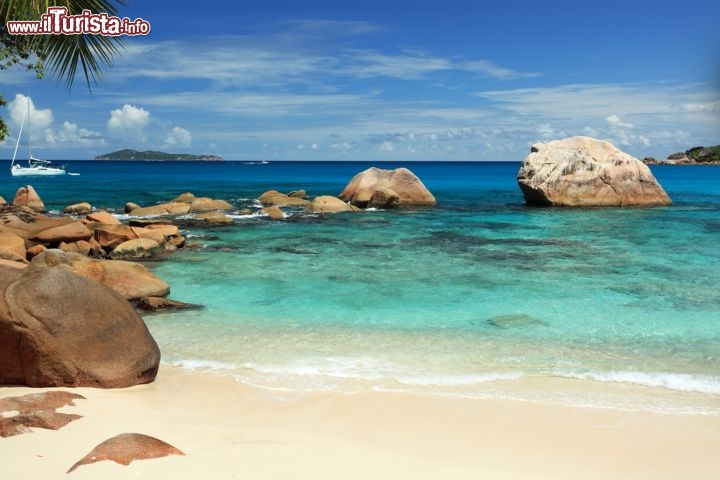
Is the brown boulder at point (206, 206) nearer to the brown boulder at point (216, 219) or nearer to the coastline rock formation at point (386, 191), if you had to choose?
the brown boulder at point (216, 219)

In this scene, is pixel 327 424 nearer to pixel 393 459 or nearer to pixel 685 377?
pixel 393 459

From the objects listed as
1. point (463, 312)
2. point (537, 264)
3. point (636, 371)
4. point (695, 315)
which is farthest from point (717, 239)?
point (636, 371)

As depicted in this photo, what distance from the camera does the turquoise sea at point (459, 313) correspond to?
749 cm

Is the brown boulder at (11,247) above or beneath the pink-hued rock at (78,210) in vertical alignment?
beneath

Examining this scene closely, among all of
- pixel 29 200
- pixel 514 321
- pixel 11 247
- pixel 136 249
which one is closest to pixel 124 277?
pixel 11 247

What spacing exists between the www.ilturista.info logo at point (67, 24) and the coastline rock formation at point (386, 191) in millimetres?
19009

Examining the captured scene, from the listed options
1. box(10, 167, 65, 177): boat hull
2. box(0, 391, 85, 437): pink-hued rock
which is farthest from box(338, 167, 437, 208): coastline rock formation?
box(10, 167, 65, 177): boat hull

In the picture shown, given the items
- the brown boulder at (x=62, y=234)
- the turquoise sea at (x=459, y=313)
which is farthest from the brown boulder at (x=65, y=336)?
the brown boulder at (x=62, y=234)

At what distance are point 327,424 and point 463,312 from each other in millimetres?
5304

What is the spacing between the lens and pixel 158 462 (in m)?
4.71

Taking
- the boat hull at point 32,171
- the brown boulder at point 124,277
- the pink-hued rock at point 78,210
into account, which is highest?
the boat hull at point 32,171

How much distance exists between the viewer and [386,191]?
3052 centimetres

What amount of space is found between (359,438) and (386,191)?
989 inches

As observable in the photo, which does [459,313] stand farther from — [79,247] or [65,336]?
[79,247]
